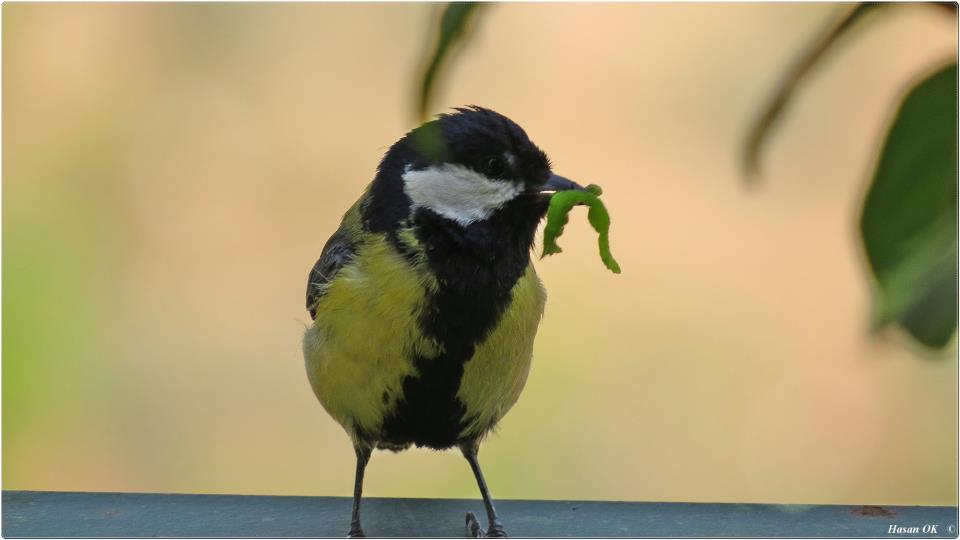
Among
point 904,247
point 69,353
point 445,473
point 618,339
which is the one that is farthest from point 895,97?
point 69,353

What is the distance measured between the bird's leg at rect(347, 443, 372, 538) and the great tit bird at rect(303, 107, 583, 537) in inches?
0.6

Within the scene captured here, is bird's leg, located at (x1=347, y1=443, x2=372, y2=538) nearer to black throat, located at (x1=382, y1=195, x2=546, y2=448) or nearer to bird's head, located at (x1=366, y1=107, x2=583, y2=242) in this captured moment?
black throat, located at (x1=382, y1=195, x2=546, y2=448)

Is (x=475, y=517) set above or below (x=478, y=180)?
below

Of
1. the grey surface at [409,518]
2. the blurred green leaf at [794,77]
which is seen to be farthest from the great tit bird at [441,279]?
the blurred green leaf at [794,77]

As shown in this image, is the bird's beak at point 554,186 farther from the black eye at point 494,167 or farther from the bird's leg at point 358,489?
the bird's leg at point 358,489

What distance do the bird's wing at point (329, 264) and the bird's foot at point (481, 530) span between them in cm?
53

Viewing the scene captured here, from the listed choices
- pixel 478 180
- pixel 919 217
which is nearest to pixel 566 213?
pixel 478 180

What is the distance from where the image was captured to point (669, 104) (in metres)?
5.12

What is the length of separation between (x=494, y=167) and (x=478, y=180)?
1.9 inches

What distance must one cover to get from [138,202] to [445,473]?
1.65 m

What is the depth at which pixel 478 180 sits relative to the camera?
244 centimetres

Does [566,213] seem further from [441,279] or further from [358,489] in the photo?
[358,489]

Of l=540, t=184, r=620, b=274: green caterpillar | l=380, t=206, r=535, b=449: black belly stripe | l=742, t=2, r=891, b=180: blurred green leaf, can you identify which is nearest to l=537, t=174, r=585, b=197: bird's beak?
l=380, t=206, r=535, b=449: black belly stripe

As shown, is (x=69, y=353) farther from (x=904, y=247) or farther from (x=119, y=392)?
(x=904, y=247)
